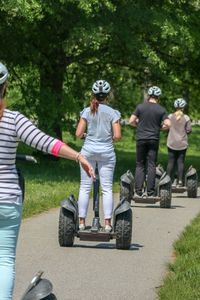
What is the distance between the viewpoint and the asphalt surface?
7.73 m

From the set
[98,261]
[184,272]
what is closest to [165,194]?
[98,261]

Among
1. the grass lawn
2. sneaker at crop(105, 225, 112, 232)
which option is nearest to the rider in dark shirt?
the grass lawn

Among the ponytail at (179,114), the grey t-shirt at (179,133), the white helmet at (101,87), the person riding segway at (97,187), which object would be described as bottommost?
the person riding segway at (97,187)

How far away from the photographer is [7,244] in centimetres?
539

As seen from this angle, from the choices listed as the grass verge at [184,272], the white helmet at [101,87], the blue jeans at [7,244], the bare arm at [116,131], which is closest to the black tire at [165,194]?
the grass verge at [184,272]

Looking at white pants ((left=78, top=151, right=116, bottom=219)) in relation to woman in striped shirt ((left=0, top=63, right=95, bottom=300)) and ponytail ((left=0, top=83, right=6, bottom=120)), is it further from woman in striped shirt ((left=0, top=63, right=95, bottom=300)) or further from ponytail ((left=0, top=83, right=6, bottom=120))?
ponytail ((left=0, top=83, right=6, bottom=120))

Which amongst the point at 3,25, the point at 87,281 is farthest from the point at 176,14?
the point at 87,281

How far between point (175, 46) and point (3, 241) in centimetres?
1699

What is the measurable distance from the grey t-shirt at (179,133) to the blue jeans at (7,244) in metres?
12.3

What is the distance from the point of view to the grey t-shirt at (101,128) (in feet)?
34.0

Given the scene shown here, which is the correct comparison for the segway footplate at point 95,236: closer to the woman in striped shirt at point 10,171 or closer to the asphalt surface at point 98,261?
the asphalt surface at point 98,261

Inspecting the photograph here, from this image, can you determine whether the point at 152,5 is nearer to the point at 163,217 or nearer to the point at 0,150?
the point at 163,217

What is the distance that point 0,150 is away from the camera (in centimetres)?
545

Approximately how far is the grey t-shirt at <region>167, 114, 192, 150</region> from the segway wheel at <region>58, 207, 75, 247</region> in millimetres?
7789
